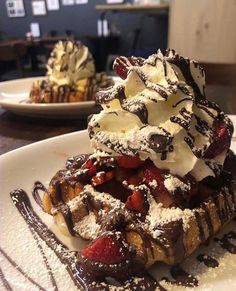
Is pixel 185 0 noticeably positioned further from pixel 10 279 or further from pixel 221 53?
pixel 10 279

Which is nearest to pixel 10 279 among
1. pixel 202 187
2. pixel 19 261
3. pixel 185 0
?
pixel 19 261

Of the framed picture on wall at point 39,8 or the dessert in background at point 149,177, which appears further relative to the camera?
the framed picture on wall at point 39,8

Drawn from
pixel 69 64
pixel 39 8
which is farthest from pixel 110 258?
pixel 39 8

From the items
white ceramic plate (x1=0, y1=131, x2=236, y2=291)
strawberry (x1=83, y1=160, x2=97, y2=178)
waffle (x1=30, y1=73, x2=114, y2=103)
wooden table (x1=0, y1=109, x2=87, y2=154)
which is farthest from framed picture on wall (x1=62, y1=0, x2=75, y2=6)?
strawberry (x1=83, y1=160, x2=97, y2=178)

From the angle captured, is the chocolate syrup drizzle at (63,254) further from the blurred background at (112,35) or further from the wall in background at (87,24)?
the wall in background at (87,24)

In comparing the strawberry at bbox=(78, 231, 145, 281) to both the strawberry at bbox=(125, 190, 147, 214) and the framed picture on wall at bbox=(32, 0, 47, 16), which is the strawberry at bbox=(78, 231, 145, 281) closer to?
the strawberry at bbox=(125, 190, 147, 214)

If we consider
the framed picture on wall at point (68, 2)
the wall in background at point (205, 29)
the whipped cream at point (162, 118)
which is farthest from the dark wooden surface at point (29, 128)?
the framed picture on wall at point (68, 2)

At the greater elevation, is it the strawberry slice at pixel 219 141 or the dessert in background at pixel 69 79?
the strawberry slice at pixel 219 141
